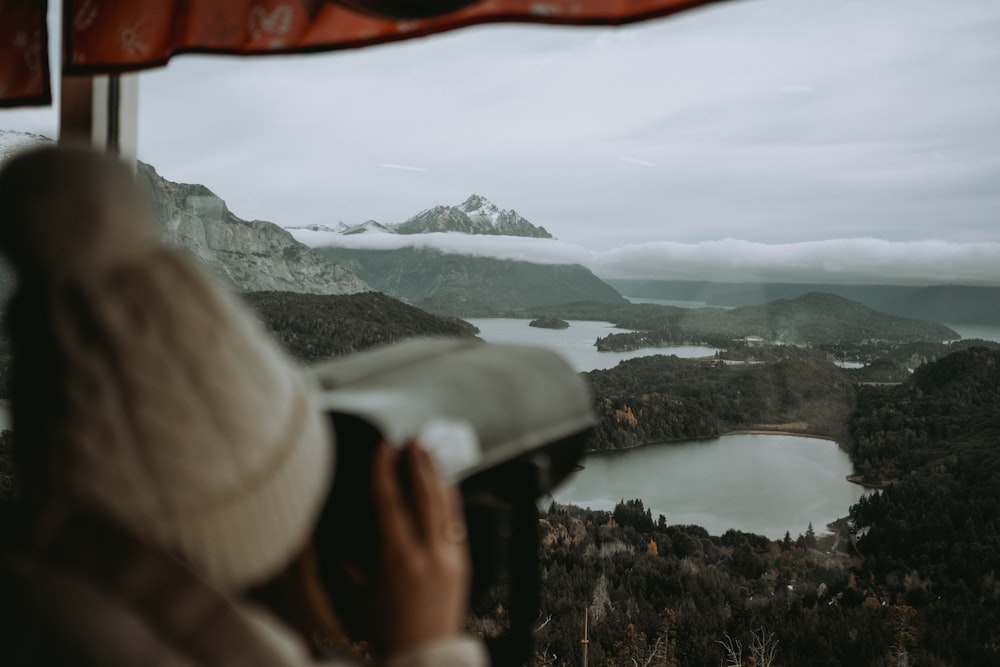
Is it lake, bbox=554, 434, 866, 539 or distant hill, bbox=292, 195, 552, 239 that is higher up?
distant hill, bbox=292, 195, 552, 239

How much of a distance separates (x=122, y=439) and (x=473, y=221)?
5.55 feet

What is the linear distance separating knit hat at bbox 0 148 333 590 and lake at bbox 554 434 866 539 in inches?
55.1

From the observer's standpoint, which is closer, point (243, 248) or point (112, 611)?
point (112, 611)

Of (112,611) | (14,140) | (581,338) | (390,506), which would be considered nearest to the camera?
(112,611)

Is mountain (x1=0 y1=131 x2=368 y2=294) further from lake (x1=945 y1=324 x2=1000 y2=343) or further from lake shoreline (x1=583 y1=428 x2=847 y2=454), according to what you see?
lake (x1=945 y1=324 x2=1000 y2=343)

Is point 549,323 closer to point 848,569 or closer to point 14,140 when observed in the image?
point 848,569

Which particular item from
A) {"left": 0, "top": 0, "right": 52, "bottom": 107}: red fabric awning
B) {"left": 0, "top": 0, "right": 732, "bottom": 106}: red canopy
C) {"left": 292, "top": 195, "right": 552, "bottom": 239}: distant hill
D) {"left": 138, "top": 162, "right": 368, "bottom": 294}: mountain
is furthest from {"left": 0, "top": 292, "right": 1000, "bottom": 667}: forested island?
{"left": 0, "top": 0, "right": 52, "bottom": 107}: red fabric awning

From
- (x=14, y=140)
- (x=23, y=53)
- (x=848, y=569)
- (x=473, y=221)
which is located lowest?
(x=848, y=569)

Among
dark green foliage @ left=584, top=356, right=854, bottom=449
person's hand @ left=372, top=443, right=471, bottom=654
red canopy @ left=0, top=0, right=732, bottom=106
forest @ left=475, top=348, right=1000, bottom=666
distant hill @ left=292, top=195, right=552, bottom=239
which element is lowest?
forest @ left=475, top=348, right=1000, bottom=666

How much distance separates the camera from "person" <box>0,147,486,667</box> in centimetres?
42

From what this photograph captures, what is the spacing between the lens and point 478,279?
6.98 ft

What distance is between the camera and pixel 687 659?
181 cm

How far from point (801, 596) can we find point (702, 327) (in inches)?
26.5

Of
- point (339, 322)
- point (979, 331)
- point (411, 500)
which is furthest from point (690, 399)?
point (411, 500)
